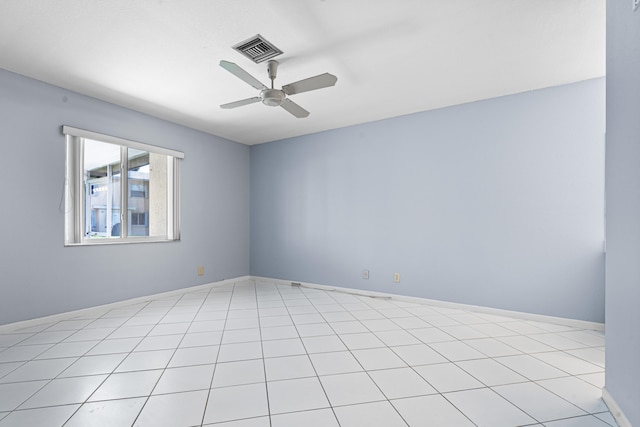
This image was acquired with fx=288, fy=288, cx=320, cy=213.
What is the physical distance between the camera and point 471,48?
7.99 ft

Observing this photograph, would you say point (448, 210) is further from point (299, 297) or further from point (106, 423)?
point (106, 423)

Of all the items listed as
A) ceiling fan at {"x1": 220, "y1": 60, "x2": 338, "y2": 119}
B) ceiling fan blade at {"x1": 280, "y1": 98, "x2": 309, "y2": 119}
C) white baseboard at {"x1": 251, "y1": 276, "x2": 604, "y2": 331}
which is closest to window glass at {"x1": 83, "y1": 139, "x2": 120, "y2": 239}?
ceiling fan at {"x1": 220, "y1": 60, "x2": 338, "y2": 119}

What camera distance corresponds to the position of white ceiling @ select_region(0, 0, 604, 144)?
78.3 inches

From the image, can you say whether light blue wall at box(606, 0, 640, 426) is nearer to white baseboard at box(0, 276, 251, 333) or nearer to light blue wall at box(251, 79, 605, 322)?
light blue wall at box(251, 79, 605, 322)

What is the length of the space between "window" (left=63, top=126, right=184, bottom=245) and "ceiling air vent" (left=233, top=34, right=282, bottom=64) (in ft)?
7.33

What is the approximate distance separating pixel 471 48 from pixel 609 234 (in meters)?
1.75

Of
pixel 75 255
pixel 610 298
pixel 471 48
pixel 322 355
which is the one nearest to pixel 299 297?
pixel 322 355

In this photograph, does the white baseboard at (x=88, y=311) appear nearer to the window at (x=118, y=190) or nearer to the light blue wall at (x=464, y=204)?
A: the window at (x=118, y=190)

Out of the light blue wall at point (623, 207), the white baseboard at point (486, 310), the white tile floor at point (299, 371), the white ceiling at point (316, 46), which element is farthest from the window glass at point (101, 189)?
the light blue wall at point (623, 207)

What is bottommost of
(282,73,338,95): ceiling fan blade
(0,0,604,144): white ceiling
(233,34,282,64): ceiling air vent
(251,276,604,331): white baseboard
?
(251,276,604,331): white baseboard

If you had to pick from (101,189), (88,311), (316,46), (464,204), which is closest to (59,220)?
(101,189)

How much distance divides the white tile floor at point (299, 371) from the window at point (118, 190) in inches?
41.2

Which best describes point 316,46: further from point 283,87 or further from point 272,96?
point 272,96

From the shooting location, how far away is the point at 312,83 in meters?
2.35
